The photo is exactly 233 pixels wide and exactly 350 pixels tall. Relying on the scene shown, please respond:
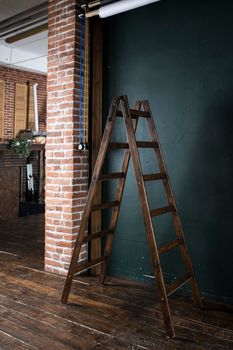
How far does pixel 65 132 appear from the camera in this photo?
329 cm

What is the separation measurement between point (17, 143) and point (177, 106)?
15.1 ft

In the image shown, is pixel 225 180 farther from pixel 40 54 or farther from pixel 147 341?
pixel 40 54

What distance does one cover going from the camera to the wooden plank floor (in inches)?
81.8

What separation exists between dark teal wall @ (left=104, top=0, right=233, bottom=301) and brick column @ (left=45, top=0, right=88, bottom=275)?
434 millimetres

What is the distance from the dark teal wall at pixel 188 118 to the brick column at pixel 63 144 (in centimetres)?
43

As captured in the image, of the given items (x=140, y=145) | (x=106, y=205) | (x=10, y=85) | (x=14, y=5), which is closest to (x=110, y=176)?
(x=106, y=205)

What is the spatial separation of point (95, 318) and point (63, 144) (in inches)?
64.3

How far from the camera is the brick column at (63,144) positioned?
10.6ft

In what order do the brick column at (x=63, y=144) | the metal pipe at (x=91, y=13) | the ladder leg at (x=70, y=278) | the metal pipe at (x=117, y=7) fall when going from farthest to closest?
the brick column at (x=63, y=144)
the metal pipe at (x=91, y=13)
the metal pipe at (x=117, y=7)
the ladder leg at (x=70, y=278)

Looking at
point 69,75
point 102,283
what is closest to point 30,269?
point 102,283

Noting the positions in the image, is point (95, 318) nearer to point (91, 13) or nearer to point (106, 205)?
point (106, 205)

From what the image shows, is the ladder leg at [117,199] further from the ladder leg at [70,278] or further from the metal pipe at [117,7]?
the metal pipe at [117,7]

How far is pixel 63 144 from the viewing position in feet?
10.9

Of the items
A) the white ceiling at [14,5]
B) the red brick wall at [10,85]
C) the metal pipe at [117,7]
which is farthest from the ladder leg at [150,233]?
the red brick wall at [10,85]
